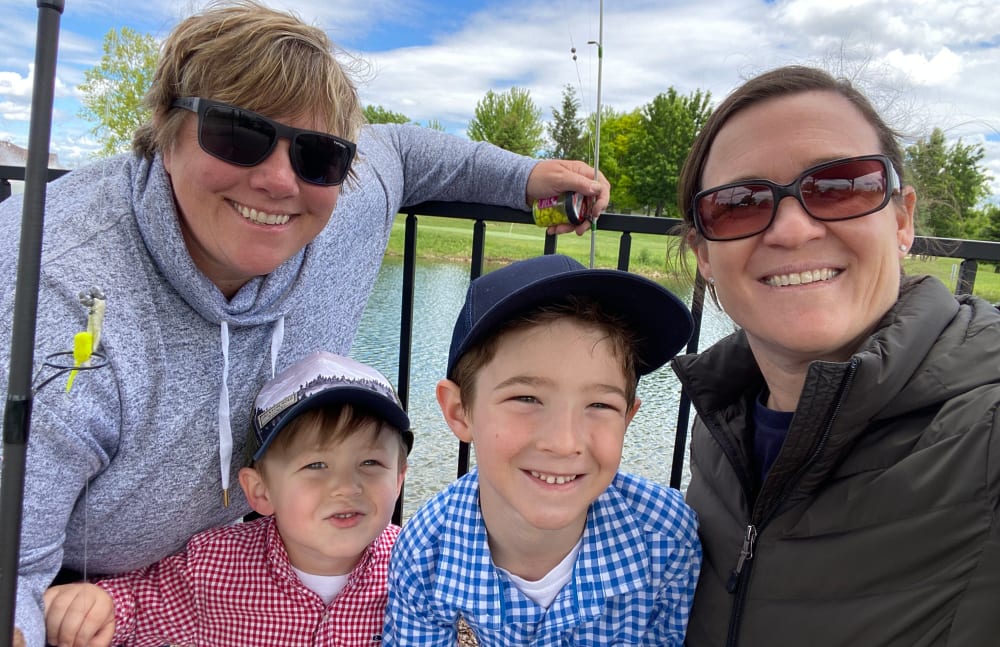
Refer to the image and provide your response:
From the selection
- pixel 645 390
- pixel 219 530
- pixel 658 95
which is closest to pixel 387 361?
pixel 645 390

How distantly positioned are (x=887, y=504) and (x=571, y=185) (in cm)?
125

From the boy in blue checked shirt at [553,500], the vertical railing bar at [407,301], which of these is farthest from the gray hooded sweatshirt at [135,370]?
the boy in blue checked shirt at [553,500]

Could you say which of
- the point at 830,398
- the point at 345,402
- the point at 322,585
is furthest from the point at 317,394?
the point at 830,398

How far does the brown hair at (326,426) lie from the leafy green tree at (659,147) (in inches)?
1538

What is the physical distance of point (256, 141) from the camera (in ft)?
5.32

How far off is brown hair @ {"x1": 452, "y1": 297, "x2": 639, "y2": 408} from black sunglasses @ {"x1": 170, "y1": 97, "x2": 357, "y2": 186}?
0.59 meters

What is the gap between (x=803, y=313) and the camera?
4.46 feet

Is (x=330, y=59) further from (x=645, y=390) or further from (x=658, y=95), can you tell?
Result: (x=658, y=95)

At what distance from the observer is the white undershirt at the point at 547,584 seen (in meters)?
1.58

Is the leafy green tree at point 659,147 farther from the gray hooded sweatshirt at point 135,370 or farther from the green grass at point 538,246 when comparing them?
the gray hooded sweatshirt at point 135,370

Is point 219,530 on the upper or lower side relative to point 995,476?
lower

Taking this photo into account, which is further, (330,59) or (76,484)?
(330,59)

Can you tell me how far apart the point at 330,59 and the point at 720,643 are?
162 centimetres

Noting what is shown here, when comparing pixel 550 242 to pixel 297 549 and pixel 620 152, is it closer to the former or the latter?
pixel 297 549
